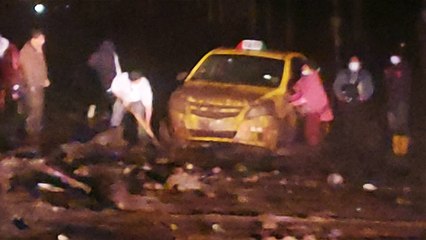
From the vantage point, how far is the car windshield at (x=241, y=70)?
1719 mm

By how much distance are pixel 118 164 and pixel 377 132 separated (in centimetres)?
61

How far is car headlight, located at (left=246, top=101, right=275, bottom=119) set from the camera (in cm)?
171

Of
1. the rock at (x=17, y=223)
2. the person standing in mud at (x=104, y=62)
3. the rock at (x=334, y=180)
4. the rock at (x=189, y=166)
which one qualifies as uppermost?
the person standing in mud at (x=104, y=62)

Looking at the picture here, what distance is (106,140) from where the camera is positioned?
1.70 meters

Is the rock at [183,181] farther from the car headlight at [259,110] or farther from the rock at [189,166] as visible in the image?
the car headlight at [259,110]

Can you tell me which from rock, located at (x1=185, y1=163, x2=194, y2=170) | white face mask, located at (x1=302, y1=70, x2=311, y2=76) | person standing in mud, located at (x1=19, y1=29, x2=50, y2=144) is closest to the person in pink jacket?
white face mask, located at (x1=302, y1=70, x2=311, y2=76)

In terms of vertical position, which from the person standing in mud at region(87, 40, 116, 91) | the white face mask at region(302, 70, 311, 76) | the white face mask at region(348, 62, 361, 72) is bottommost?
the white face mask at region(302, 70, 311, 76)

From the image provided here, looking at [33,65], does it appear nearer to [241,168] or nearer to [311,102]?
[241,168]

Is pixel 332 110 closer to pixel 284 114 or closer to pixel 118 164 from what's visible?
pixel 284 114

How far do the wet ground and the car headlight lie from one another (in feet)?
0.30

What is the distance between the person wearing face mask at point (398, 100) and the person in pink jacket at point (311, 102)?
0.47 ft

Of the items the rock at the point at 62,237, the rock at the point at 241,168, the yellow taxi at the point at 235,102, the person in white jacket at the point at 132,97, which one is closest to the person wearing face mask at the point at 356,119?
the yellow taxi at the point at 235,102

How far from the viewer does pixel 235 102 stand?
1711 millimetres

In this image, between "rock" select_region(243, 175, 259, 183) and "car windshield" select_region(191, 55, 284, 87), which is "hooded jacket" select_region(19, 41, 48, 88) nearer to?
"car windshield" select_region(191, 55, 284, 87)
